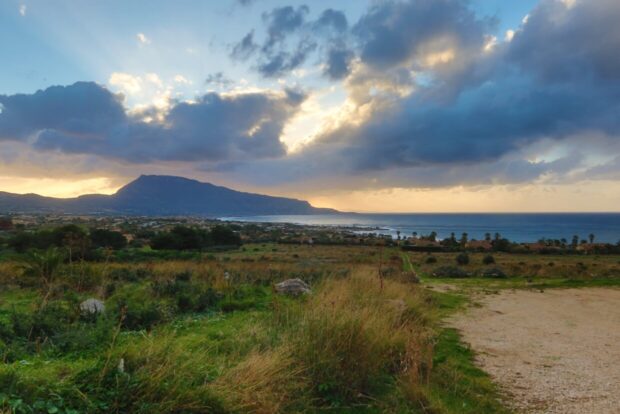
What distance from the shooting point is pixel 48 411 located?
9.44 feet

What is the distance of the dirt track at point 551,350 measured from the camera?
5.39 m

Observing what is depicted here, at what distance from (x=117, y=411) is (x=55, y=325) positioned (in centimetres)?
359

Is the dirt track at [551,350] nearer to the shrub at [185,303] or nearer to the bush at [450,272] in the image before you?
the shrub at [185,303]

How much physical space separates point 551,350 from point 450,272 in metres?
A: 19.2

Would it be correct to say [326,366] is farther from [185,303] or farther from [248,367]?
[185,303]

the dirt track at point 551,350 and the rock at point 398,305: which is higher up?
the rock at point 398,305

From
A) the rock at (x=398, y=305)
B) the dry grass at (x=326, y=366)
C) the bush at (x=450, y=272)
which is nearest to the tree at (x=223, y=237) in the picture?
the bush at (x=450, y=272)

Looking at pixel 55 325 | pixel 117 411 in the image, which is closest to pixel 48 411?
pixel 117 411

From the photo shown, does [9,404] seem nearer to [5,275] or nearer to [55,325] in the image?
[55,325]

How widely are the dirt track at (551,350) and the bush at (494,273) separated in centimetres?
1056

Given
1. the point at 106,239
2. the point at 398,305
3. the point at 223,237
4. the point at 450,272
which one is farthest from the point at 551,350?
A: the point at 223,237

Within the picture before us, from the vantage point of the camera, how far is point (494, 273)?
86.3ft

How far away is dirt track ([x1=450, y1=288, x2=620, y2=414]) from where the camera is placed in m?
5.39

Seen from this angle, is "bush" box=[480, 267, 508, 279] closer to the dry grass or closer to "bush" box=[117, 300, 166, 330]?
the dry grass
